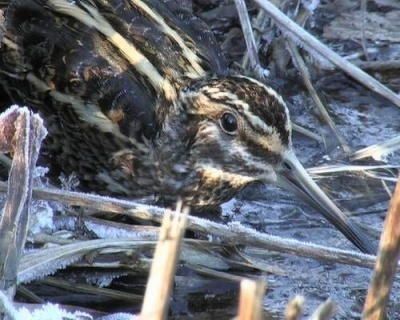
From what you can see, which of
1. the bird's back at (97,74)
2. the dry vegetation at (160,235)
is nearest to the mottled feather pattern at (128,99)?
the bird's back at (97,74)

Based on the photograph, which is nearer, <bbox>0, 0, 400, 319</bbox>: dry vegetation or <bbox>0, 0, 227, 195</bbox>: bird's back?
<bbox>0, 0, 400, 319</bbox>: dry vegetation

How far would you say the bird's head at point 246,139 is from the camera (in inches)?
155

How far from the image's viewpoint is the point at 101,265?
3.76 m

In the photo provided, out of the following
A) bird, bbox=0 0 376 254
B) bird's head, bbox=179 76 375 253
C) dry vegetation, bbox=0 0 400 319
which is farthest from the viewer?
bird, bbox=0 0 376 254

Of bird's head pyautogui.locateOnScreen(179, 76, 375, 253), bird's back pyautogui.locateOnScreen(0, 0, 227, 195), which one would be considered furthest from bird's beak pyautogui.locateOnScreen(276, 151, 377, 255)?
bird's back pyautogui.locateOnScreen(0, 0, 227, 195)

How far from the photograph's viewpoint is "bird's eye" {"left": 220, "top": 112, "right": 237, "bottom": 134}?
4.02 metres

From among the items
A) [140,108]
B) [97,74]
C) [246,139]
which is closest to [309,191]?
[246,139]

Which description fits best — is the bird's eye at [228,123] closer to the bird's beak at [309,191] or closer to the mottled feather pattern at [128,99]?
the mottled feather pattern at [128,99]

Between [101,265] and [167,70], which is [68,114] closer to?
[167,70]

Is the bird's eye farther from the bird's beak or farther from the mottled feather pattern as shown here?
the bird's beak

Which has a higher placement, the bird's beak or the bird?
the bird

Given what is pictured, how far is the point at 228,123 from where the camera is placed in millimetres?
4043

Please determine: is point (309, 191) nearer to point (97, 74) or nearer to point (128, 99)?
point (128, 99)

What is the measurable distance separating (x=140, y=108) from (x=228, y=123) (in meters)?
0.32
